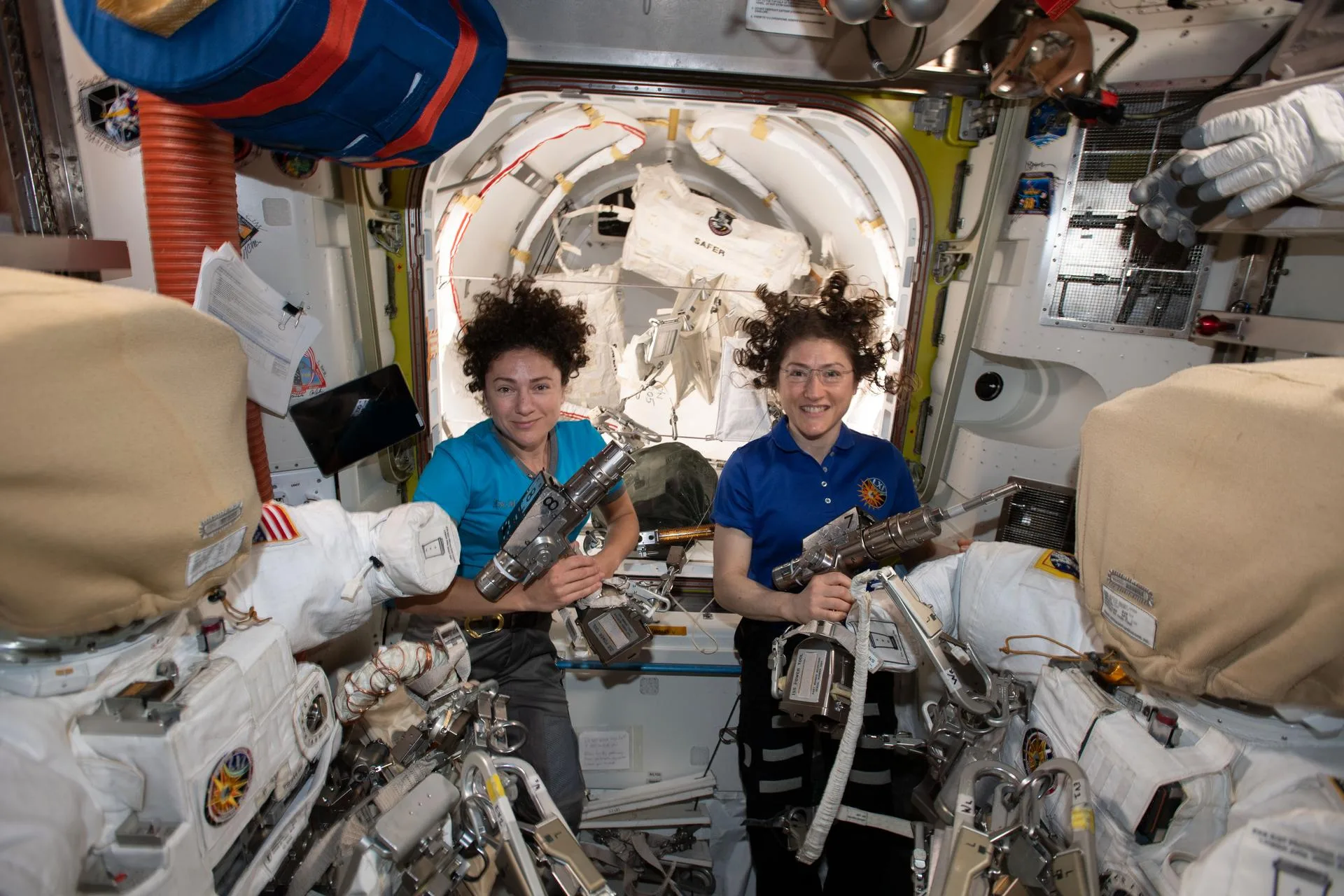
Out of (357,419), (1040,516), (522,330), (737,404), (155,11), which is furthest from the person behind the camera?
(737,404)

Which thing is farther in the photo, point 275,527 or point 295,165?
point 295,165

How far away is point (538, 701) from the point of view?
7.17ft

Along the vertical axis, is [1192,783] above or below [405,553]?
below

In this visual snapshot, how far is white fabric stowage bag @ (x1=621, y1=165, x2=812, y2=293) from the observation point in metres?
3.72

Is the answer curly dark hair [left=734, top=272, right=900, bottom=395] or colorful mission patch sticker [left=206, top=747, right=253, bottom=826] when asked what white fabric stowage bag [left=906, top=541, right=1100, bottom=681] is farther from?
colorful mission patch sticker [left=206, top=747, right=253, bottom=826]

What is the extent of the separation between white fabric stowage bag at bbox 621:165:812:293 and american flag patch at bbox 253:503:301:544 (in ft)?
9.31

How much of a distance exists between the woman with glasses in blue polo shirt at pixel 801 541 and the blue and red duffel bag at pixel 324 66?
1.32 metres

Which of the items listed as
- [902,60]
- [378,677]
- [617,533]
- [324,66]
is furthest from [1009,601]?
[324,66]

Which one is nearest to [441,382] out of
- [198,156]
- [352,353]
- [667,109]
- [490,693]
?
[352,353]

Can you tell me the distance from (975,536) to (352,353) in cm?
268

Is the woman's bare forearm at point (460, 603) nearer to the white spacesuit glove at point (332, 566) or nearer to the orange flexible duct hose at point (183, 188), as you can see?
the white spacesuit glove at point (332, 566)

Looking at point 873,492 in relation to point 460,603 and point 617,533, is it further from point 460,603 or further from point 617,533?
point 460,603

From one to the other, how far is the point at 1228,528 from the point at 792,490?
51.8 inches

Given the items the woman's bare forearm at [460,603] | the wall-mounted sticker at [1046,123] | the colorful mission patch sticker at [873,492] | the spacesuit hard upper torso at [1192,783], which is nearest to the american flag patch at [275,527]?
the woman's bare forearm at [460,603]
